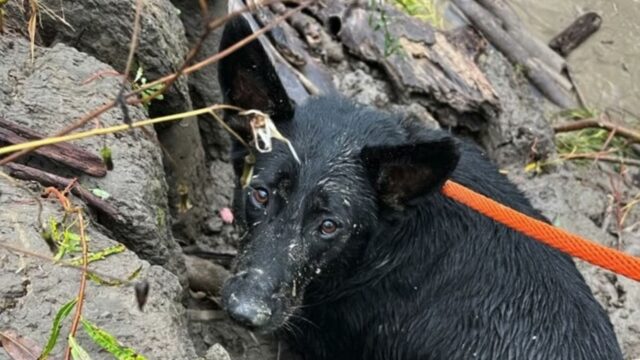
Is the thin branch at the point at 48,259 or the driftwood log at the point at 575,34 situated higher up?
the thin branch at the point at 48,259

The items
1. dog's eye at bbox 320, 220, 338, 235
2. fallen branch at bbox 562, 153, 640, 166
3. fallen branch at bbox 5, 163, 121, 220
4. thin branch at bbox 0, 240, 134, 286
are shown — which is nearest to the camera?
thin branch at bbox 0, 240, 134, 286

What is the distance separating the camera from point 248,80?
158 inches

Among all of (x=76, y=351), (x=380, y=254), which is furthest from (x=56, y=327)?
(x=380, y=254)

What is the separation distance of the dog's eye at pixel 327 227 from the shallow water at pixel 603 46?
4612 mm

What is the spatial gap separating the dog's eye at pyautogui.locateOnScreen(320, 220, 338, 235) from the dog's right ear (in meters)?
0.53

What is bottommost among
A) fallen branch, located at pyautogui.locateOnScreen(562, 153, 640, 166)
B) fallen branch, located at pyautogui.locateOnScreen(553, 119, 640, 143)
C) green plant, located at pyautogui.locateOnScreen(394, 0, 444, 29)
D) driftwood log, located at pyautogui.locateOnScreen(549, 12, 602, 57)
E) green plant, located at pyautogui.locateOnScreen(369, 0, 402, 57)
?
fallen branch, located at pyautogui.locateOnScreen(562, 153, 640, 166)

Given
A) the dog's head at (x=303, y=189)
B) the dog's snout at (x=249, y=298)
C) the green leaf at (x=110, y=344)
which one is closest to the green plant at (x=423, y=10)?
the dog's head at (x=303, y=189)

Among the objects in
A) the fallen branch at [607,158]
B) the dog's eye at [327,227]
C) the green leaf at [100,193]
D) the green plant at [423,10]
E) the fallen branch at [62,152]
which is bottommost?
the fallen branch at [607,158]

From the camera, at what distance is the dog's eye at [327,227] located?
3.93m

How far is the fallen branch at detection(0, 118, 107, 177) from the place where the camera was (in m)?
3.57

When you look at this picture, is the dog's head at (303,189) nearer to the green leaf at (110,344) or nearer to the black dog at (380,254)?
the black dog at (380,254)

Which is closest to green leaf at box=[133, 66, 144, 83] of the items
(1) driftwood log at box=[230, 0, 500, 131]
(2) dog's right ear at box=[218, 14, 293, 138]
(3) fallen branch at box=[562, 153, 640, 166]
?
(2) dog's right ear at box=[218, 14, 293, 138]

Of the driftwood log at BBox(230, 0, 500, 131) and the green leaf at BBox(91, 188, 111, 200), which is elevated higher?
the green leaf at BBox(91, 188, 111, 200)

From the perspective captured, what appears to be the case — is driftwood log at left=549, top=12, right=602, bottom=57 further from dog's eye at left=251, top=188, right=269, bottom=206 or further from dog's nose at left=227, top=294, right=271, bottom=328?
dog's nose at left=227, top=294, right=271, bottom=328
